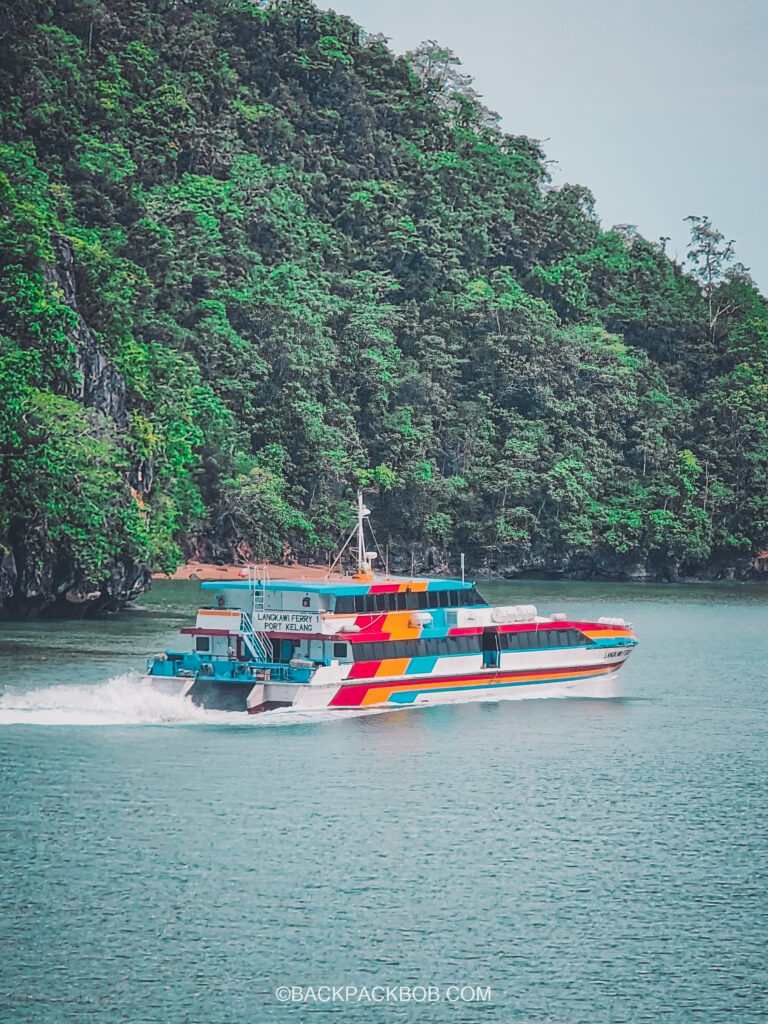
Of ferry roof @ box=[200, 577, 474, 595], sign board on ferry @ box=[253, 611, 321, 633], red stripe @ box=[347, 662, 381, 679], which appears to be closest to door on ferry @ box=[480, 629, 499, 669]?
ferry roof @ box=[200, 577, 474, 595]

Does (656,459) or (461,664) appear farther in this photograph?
(656,459)

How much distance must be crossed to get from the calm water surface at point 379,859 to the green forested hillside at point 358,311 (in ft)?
128

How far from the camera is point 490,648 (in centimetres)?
4653

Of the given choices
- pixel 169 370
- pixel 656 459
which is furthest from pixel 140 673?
pixel 656 459

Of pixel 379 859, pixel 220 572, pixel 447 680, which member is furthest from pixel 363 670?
pixel 220 572

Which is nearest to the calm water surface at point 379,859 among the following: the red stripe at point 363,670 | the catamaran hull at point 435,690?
the catamaran hull at point 435,690

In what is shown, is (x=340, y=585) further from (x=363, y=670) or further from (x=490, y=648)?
→ (x=490, y=648)

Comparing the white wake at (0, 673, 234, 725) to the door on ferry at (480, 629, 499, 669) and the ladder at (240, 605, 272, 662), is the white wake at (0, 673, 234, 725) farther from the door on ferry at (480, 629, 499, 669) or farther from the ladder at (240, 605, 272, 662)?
the door on ferry at (480, 629, 499, 669)

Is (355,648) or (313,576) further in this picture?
(313,576)

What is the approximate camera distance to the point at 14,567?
65875 millimetres

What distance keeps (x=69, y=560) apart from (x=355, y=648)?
27.6 m

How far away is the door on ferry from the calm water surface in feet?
6.05

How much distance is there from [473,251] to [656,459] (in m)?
23.3

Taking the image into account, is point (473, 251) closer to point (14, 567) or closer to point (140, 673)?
point (14, 567)
